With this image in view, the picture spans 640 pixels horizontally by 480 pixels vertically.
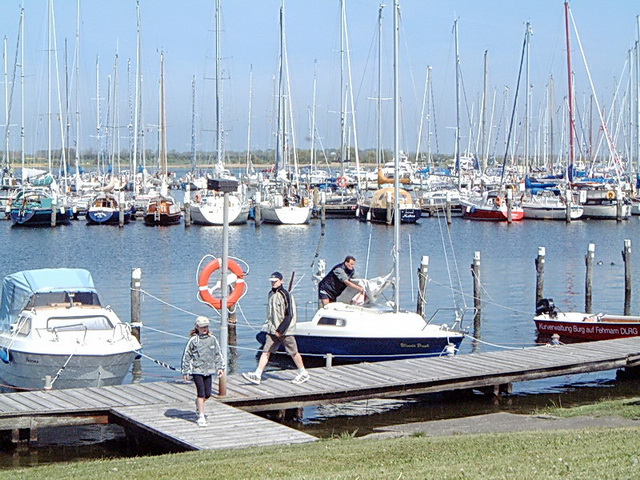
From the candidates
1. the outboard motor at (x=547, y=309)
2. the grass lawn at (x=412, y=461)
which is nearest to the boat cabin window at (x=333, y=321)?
the outboard motor at (x=547, y=309)

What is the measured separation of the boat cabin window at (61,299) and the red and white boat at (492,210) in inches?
2416

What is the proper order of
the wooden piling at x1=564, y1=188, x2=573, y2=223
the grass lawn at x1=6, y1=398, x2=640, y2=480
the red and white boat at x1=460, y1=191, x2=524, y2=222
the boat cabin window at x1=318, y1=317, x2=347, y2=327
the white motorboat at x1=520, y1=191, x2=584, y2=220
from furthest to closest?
the red and white boat at x1=460, y1=191, x2=524, y2=222, the white motorboat at x1=520, y1=191, x2=584, y2=220, the wooden piling at x1=564, y1=188, x2=573, y2=223, the boat cabin window at x1=318, y1=317, x2=347, y2=327, the grass lawn at x1=6, y1=398, x2=640, y2=480

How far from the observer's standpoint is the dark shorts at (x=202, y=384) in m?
16.9

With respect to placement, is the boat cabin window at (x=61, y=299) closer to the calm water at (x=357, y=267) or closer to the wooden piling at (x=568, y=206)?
the calm water at (x=357, y=267)

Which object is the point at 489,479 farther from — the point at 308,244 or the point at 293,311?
the point at 308,244

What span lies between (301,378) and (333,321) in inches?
204

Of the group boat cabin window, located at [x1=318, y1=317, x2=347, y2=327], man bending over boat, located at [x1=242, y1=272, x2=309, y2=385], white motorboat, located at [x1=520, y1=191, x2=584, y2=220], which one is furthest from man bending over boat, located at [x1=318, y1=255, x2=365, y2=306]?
white motorboat, located at [x1=520, y1=191, x2=584, y2=220]

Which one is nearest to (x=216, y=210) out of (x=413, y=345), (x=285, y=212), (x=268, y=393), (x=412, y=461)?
(x=285, y=212)

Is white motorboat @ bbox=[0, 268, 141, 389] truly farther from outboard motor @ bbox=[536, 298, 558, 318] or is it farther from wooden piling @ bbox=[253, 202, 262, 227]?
wooden piling @ bbox=[253, 202, 262, 227]

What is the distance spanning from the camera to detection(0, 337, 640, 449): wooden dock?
55.6 feet

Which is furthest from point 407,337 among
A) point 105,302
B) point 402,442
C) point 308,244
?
point 308,244

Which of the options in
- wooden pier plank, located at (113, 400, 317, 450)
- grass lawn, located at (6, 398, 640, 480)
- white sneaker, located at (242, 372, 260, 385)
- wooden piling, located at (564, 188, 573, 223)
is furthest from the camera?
wooden piling, located at (564, 188, 573, 223)

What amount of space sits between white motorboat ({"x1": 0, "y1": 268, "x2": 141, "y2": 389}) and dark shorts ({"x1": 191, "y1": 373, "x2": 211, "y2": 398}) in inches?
204


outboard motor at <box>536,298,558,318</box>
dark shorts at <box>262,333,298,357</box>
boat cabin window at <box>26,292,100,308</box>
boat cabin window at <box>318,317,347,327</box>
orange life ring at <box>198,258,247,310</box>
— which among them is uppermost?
orange life ring at <box>198,258,247,310</box>
